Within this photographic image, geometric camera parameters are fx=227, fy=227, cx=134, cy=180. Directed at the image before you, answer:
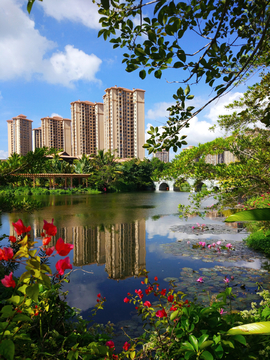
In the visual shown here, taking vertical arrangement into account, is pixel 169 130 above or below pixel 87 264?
above

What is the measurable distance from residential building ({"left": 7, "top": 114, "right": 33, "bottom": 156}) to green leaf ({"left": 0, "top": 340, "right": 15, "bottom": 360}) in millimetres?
56009

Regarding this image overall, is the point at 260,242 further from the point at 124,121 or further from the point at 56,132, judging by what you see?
the point at 56,132

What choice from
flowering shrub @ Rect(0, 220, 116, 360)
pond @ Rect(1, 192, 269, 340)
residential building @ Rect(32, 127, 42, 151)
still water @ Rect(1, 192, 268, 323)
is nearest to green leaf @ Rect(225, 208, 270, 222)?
flowering shrub @ Rect(0, 220, 116, 360)

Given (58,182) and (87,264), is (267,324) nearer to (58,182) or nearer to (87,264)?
→ (87,264)

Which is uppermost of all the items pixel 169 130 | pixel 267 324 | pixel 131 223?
pixel 169 130

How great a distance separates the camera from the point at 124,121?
4928 cm

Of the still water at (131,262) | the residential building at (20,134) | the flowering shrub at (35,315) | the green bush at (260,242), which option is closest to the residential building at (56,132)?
the residential building at (20,134)

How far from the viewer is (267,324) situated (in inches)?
23.1

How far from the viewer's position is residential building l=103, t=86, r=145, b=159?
46.8 metres

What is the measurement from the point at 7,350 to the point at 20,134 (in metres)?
57.6

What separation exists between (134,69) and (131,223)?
7309mm

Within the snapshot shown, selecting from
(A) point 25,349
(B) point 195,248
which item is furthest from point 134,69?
(B) point 195,248

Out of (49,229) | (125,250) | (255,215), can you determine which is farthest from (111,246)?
(255,215)

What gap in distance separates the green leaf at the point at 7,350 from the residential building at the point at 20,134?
184 feet
